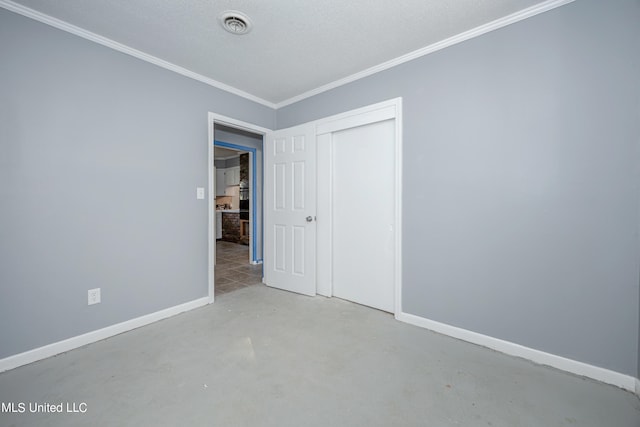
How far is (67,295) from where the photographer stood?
210cm

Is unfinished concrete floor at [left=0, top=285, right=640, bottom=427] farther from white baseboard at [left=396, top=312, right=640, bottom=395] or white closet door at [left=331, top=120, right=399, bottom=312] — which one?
white closet door at [left=331, top=120, right=399, bottom=312]

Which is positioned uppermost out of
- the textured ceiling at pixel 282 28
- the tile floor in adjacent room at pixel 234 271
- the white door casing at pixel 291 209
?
the textured ceiling at pixel 282 28

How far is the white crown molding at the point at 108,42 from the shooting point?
190 cm

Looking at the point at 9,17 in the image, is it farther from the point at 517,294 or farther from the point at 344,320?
the point at 517,294

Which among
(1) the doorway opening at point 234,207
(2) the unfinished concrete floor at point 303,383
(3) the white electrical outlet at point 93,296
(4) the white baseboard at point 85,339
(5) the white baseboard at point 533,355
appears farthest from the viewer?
(1) the doorway opening at point 234,207

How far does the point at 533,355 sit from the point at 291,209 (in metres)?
2.72

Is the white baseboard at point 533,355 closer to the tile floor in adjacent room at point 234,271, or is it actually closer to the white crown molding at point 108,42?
the tile floor in adjacent room at point 234,271

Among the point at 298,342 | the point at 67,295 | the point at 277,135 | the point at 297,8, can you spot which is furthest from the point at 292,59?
the point at 67,295

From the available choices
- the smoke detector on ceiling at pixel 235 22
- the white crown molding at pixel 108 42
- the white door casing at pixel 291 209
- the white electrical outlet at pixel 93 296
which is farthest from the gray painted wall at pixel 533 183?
the white electrical outlet at pixel 93 296

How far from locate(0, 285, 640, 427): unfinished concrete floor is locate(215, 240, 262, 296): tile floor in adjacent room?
129cm

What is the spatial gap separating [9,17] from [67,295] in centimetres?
207

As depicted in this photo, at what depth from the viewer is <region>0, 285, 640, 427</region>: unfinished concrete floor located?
142cm

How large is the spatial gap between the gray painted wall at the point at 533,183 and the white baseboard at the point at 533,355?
43mm

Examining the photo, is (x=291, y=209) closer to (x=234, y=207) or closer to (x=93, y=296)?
(x=93, y=296)
